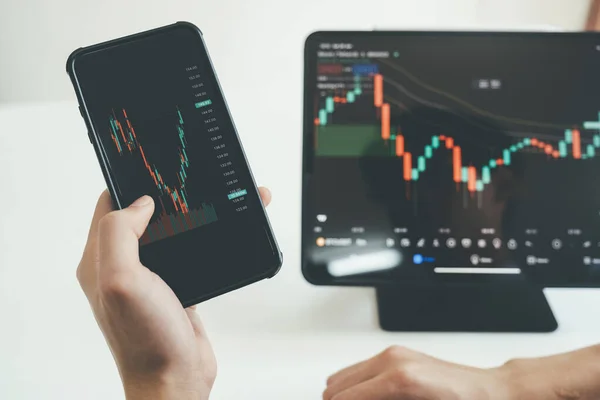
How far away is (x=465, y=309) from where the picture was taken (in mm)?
534

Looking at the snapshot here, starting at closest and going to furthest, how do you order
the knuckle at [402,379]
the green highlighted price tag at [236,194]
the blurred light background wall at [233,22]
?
the knuckle at [402,379]
the green highlighted price tag at [236,194]
the blurred light background wall at [233,22]

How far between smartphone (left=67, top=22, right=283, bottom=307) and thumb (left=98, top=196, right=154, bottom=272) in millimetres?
40

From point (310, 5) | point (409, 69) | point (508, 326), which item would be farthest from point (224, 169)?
point (310, 5)

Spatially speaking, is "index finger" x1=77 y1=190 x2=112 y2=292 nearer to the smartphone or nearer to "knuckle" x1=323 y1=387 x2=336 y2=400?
the smartphone

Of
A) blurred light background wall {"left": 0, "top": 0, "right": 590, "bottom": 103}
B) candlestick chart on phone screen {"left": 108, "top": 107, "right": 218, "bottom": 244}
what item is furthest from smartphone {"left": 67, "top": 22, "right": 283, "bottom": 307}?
blurred light background wall {"left": 0, "top": 0, "right": 590, "bottom": 103}

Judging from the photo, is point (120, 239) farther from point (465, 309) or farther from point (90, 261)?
point (465, 309)

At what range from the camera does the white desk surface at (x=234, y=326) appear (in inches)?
18.9

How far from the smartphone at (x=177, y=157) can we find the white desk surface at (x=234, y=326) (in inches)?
2.9

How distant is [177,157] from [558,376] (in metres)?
0.41

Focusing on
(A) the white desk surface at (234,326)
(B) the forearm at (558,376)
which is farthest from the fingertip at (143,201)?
(B) the forearm at (558,376)

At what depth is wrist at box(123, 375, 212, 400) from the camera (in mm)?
412

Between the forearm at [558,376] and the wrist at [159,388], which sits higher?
the wrist at [159,388]

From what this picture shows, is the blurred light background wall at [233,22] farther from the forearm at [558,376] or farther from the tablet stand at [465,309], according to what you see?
the forearm at [558,376]

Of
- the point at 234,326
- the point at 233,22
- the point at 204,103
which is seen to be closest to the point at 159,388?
the point at 234,326
